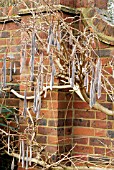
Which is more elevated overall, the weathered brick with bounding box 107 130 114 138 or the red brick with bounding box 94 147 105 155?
the weathered brick with bounding box 107 130 114 138

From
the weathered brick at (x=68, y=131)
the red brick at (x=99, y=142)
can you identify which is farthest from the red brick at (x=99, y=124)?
the weathered brick at (x=68, y=131)

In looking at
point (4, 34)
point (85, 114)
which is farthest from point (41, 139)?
point (4, 34)

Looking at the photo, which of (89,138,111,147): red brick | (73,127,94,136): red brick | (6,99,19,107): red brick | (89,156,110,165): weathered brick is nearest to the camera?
(89,156,110,165): weathered brick

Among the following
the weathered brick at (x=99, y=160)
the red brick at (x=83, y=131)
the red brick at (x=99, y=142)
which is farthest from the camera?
the red brick at (x=83, y=131)

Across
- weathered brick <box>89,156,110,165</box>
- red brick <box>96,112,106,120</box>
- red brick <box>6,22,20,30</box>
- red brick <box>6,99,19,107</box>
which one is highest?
red brick <box>6,22,20,30</box>

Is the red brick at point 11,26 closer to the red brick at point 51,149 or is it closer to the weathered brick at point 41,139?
the weathered brick at point 41,139

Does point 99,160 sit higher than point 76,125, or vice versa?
point 76,125

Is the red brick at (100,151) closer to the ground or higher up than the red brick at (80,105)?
closer to the ground

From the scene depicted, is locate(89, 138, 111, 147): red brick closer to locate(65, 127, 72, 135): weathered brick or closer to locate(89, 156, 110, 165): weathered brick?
locate(89, 156, 110, 165): weathered brick

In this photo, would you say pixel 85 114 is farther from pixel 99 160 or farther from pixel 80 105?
pixel 99 160

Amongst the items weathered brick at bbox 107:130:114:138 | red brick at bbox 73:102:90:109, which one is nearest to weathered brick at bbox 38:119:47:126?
red brick at bbox 73:102:90:109

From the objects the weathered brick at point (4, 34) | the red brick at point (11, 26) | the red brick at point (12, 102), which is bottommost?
the red brick at point (12, 102)

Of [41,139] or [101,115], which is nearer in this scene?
[101,115]

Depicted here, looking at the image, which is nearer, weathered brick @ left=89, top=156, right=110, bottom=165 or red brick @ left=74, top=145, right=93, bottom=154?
weathered brick @ left=89, top=156, right=110, bottom=165
